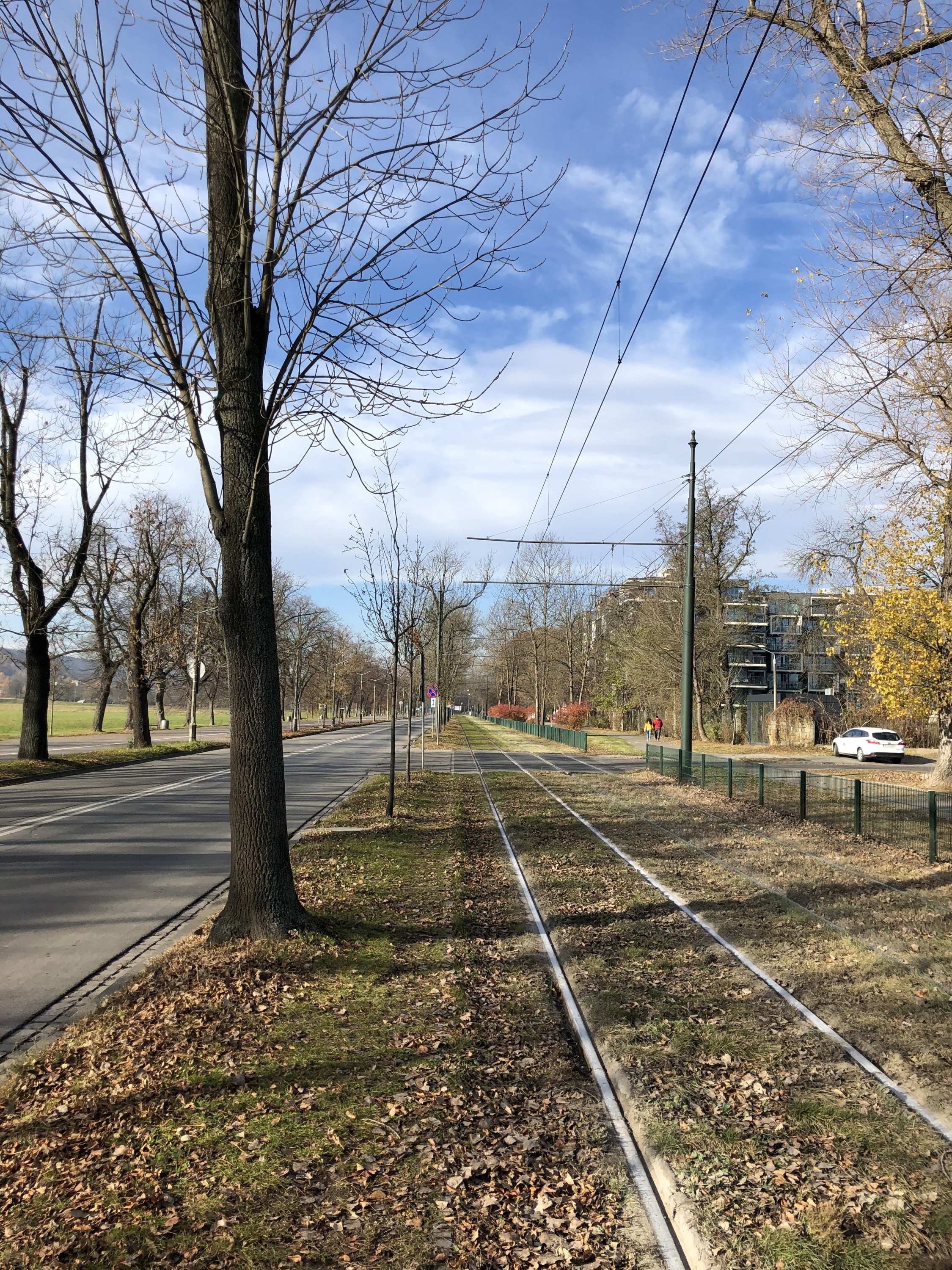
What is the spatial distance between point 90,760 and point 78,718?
67.6 meters

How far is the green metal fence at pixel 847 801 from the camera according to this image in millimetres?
11961

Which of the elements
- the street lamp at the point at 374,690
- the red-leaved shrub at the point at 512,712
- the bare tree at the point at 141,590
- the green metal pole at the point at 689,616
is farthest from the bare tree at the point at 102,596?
the street lamp at the point at 374,690

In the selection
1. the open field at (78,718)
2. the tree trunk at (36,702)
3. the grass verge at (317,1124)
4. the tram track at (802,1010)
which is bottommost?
the open field at (78,718)

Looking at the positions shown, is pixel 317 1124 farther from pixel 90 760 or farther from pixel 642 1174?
pixel 90 760

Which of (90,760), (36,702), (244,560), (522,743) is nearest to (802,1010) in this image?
(244,560)

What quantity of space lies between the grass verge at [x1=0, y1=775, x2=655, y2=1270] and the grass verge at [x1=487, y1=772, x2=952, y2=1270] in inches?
17.0

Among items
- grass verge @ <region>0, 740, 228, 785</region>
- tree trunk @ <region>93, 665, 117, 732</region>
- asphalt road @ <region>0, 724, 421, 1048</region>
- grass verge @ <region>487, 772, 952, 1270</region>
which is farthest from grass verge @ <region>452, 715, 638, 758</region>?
grass verge @ <region>487, 772, 952, 1270</region>

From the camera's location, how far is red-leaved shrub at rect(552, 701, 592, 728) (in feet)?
188

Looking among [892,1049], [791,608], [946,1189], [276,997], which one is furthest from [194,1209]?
[791,608]

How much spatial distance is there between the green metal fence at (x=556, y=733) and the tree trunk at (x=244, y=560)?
33.3 m

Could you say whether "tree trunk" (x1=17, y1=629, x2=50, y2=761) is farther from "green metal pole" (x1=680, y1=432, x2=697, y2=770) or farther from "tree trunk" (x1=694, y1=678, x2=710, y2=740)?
"tree trunk" (x1=694, y1=678, x2=710, y2=740)

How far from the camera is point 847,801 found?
14.5 metres

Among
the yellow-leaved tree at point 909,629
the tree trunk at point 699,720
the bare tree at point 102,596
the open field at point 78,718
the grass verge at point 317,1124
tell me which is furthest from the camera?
the open field at point 78,718

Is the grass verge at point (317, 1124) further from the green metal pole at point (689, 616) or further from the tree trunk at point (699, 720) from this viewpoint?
the tree trunk at point (699, 720)
